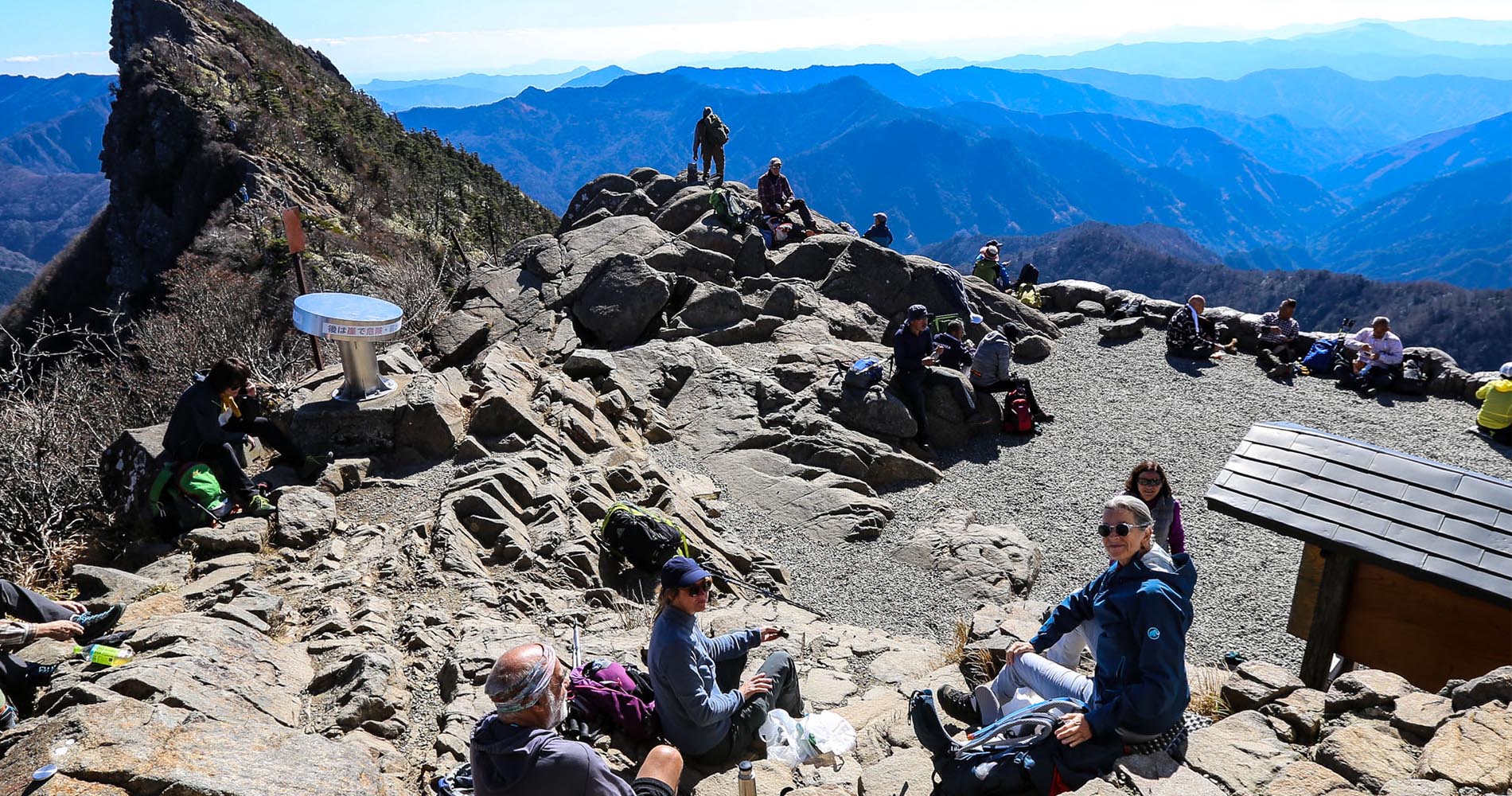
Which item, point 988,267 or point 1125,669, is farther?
point 988,267

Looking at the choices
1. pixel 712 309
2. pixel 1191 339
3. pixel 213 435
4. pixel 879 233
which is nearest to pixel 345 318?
pixel 213 435

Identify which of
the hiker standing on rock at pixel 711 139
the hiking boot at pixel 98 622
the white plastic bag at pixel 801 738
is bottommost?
the white plastic bag at pixel 801 738

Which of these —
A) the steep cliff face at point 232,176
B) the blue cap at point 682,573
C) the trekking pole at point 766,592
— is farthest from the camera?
the steep cliff face at point 232,176

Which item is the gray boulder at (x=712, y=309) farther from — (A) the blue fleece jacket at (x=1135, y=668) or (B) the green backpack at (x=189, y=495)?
(A) the blue fleece jacket at (x=1135, y=668)

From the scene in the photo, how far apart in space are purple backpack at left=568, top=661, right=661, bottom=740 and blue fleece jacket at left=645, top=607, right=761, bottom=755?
0.12 meters

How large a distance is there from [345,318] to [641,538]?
463 centimetres

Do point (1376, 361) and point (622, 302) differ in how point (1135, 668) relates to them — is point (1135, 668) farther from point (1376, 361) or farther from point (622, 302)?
point (1376, 361)

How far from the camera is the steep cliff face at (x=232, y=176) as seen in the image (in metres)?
44.8

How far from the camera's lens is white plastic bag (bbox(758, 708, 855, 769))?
20.2 feet

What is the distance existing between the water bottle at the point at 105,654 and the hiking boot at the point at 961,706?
225 inches

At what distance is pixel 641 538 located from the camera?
32.5ft

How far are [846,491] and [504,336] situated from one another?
8.34 m

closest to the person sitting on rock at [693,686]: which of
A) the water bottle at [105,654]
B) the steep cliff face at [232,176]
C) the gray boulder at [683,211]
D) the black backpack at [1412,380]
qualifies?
the water bottle at [105,654]

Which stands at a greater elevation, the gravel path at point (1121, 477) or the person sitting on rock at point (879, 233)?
the person sitting on rock at point (879, 233)
